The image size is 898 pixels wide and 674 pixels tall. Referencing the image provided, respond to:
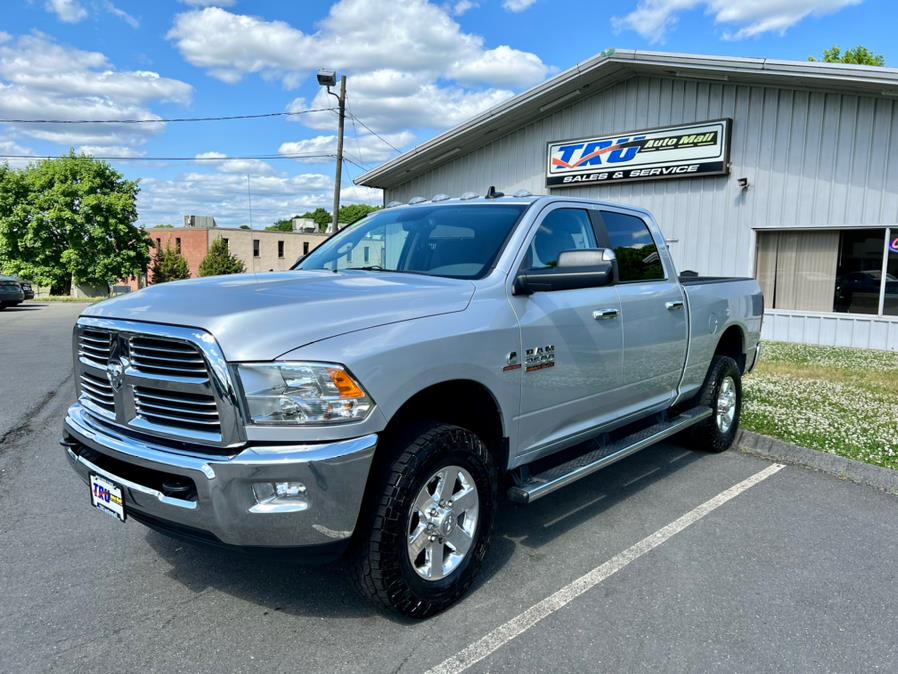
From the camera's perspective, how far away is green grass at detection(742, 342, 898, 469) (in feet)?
19.6

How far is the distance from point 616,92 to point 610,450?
40.6ft

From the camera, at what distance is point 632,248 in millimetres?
4902

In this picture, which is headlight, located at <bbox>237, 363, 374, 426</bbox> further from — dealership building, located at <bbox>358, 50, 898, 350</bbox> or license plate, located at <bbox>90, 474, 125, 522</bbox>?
dealership building, located at <bbox>358, 50, 898, 350</bbox>

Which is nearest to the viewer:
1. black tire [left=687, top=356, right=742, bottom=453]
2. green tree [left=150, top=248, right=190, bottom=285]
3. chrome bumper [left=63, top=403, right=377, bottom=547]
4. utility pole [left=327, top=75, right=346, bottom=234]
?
chrome bumper [left=63, top=403, right=377, bottom=547]

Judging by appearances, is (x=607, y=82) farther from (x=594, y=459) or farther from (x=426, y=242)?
(x=594, y=459)

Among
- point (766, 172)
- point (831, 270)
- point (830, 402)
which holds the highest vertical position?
point (766, 172)

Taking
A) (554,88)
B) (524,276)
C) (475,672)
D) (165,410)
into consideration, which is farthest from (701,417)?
(554,88)

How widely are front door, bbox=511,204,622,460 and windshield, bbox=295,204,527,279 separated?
0.81 ft

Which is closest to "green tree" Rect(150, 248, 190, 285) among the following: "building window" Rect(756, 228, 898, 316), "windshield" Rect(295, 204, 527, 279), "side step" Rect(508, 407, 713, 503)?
"building window" Rect(756, 228, 898, 316)

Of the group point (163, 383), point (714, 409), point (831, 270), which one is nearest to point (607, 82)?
point (831, 270)

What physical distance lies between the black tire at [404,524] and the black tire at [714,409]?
317 cm

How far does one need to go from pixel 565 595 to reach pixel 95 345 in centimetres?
262

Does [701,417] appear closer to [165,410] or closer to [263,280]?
[263,280]

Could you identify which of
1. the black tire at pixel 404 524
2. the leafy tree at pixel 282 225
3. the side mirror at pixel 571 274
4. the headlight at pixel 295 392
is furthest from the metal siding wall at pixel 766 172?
the leafy tree at pixel 282 225
